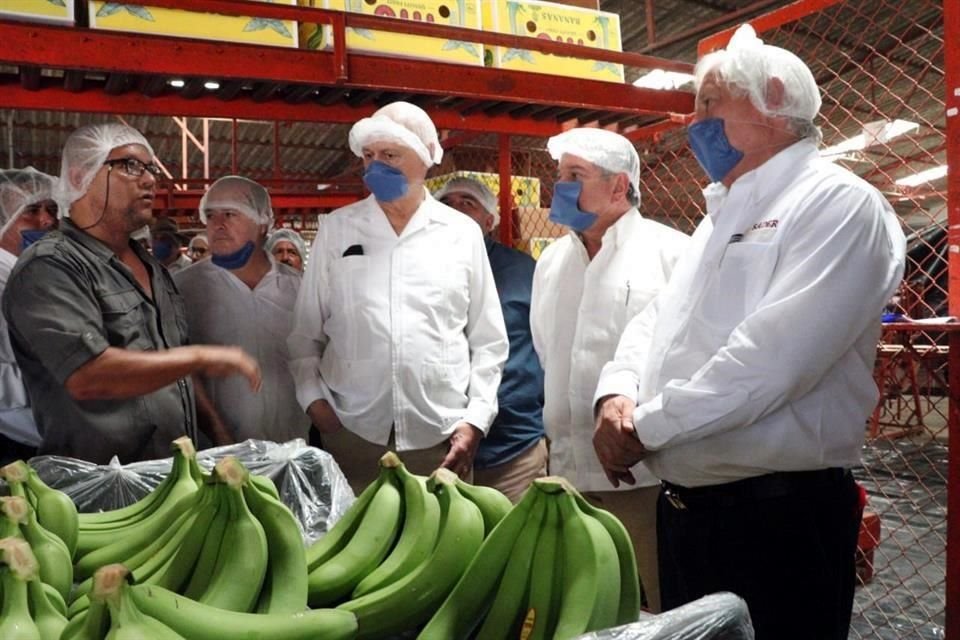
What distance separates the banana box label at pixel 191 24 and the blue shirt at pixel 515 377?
3.85 feet

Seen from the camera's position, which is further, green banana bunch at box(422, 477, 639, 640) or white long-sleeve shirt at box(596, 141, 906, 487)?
white long-sleeve shirt at box(596, 141, 906, 487)

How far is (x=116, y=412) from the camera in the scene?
2.02 m

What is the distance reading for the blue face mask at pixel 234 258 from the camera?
119 inches

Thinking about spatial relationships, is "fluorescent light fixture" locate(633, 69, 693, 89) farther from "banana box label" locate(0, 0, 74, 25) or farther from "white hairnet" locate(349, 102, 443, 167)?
"banana box label" locate(0, 0, 74, 25)

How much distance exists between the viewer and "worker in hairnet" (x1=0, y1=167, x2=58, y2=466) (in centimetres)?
301

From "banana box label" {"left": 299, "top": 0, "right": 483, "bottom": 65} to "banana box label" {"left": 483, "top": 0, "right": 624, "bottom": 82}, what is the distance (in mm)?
98

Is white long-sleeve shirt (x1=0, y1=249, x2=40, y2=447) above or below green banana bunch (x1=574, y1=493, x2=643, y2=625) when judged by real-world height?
above

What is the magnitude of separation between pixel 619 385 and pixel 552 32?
1817 mm

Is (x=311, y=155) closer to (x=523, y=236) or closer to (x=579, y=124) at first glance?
(x=523, y=236)

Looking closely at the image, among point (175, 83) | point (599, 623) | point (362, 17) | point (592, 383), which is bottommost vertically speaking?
point (599, 623)

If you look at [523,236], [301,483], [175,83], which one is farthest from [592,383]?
[523,236]

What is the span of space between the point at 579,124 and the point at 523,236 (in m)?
1.49

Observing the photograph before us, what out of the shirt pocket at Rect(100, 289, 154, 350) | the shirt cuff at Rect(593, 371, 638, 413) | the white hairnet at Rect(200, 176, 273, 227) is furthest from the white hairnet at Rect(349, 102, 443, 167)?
the shirt cuff at Rect(593, 371, 638, 413)

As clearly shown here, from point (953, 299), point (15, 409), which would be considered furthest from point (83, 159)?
point (953, 299)
